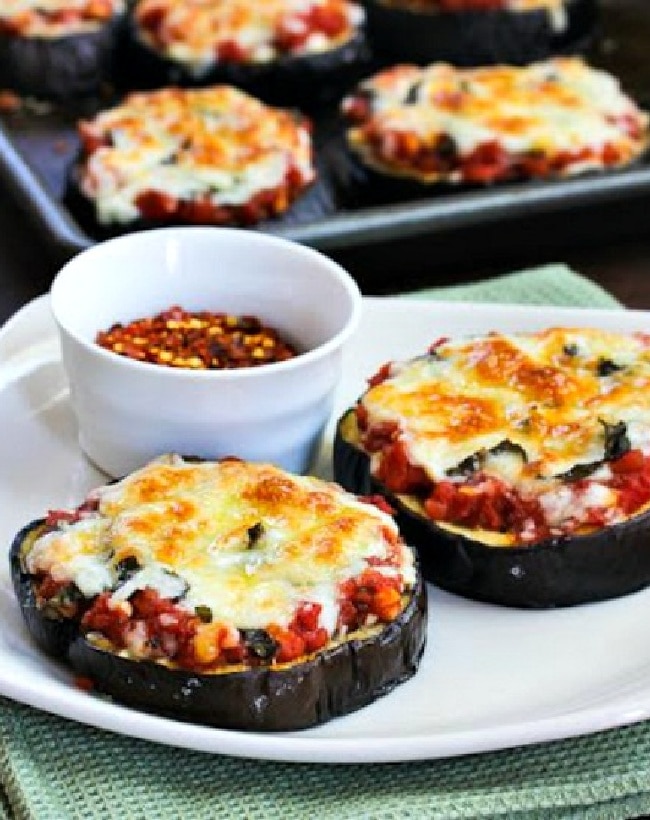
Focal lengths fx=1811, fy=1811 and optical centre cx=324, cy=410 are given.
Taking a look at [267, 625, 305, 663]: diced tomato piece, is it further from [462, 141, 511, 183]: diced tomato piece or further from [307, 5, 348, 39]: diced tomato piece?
[307, 5, 348, 39]: diced tomato piece

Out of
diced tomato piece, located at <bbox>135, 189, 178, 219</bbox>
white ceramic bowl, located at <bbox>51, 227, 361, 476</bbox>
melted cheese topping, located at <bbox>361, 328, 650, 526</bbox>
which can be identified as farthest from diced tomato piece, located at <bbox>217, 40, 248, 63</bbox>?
melted cheese topping, located at <bbox>361, 328, 650, 526</bbox>

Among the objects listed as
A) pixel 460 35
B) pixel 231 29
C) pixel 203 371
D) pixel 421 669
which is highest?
pixel 203 371

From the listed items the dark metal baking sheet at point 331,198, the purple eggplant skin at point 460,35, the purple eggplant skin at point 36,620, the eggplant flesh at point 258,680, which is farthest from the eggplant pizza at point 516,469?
the purple eggplant skin at point 460,35

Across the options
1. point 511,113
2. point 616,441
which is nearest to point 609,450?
point 616,441

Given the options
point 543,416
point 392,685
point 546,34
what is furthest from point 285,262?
point 546,34

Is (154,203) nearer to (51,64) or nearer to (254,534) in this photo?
(51,64)
